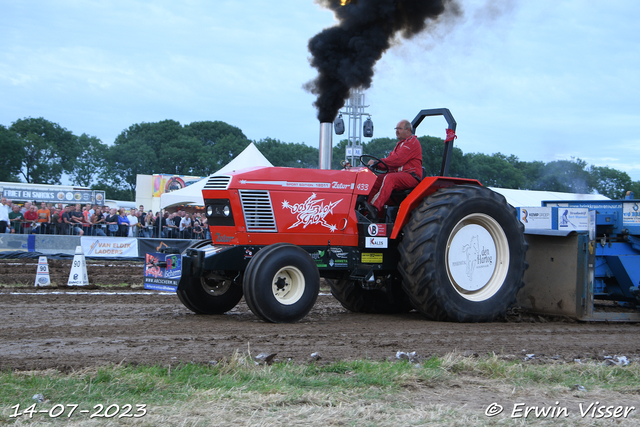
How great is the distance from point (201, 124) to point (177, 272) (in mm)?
73711

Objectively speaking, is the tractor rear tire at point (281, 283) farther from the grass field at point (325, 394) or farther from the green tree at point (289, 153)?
the green tree at point (289, 153)

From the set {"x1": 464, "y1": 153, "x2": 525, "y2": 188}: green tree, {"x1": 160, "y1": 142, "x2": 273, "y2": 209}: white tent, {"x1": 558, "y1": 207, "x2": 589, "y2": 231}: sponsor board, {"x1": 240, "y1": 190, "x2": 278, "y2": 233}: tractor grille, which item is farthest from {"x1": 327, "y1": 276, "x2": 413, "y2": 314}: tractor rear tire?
{"x1": 464, "y1": 153, "x2": 525, "y2": 188}: green tree

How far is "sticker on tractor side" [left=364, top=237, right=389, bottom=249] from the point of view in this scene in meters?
7.27

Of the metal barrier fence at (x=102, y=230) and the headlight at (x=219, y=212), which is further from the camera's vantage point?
the metal barrier fence at (x=102, y=230)

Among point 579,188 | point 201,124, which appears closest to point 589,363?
point 579,188

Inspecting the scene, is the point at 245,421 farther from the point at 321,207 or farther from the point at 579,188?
the point at 579,188

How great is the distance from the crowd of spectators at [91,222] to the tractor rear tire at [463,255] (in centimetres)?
1311

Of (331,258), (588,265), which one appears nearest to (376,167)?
(331,258)

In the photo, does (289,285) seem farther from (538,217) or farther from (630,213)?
(538,217)

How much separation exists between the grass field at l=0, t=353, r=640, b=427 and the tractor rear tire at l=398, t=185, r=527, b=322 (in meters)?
2.31

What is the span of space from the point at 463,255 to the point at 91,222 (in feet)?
48.9

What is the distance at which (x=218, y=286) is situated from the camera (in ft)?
24.8

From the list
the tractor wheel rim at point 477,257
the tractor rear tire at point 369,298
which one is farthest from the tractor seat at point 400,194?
the tractor rear tire at point 369,298

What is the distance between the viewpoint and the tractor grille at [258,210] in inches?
271
